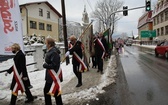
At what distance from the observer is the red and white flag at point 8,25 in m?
6.36

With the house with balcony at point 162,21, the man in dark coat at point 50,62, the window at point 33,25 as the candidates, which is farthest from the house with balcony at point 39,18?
the man in dark coat at point 50,62

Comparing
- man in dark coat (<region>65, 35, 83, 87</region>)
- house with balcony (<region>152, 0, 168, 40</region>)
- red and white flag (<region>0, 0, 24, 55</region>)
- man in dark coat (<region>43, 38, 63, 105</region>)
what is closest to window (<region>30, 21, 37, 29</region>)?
house with balcony (<region>152, 0, 168, 40</region>)

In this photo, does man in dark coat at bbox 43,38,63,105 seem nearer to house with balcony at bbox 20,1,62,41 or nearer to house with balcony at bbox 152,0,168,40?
house with balcony at bbox 20,1,62,41

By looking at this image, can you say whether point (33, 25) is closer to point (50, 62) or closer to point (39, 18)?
point (39, 18)

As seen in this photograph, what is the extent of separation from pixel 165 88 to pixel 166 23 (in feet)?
139

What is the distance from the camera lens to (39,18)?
38469 millimetres

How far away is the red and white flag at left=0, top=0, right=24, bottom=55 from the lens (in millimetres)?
6355

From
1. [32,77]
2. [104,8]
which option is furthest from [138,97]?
[104,8]

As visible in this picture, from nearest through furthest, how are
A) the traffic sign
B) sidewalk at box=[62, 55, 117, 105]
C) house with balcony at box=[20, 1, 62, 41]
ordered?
sidewalk at box=[62, 55, 117, 105]
house with balcony at box=[20, 1, 62, 41]
the traffic sign

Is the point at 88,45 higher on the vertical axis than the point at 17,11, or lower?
lower

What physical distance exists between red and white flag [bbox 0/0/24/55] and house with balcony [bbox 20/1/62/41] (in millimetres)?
28781

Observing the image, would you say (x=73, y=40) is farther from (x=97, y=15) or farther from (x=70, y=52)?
(x=97, y=15)

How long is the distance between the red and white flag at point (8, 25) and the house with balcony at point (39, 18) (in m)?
28.8

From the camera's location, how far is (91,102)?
5.41 meters
